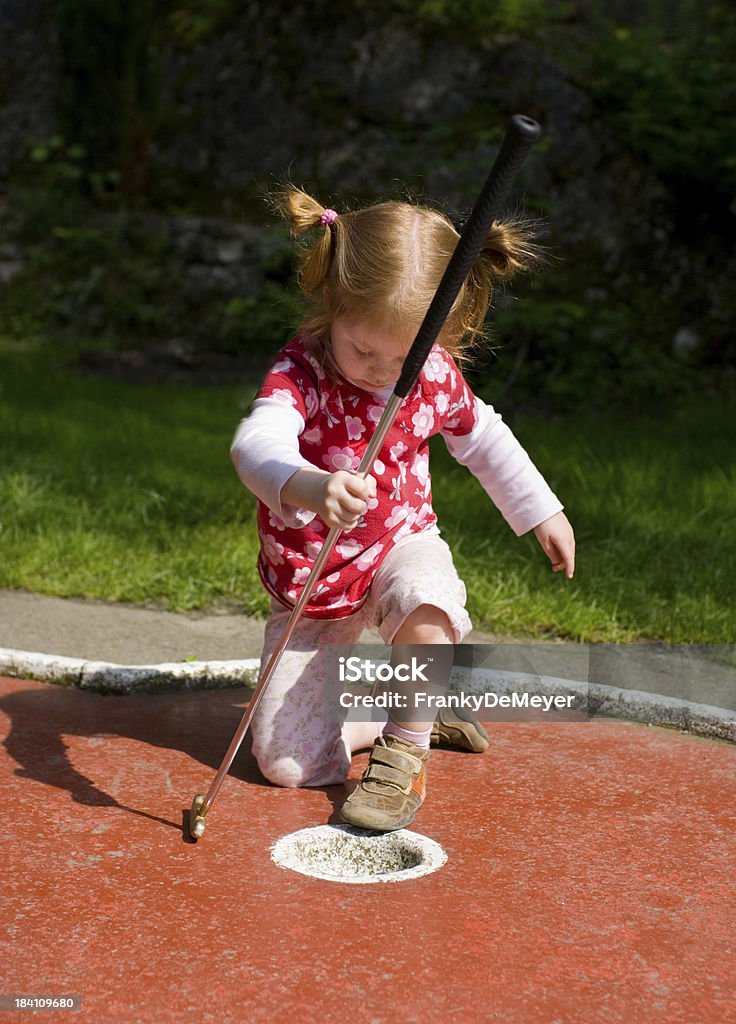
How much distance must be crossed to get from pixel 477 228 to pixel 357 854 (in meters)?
1.30

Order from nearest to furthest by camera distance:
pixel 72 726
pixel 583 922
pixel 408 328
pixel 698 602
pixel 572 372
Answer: pixel 583 922 < pixel 408 328 < pixel 72 726 < pixel 698 602 < pixel 572 372

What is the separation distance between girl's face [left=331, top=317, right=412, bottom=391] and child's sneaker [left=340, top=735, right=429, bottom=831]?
81 cm

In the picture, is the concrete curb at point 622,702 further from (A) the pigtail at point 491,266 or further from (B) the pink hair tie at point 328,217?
(B) the pink hair tie at point 328,217

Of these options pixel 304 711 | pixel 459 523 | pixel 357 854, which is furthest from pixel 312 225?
pixel 459 523

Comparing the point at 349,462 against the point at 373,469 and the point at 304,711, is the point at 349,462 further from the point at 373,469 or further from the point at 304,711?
the point at 304,711

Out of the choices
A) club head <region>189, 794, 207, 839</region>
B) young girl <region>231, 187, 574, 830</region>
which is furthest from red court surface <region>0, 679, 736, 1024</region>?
young girl <region>231, 187, 574, 830</region>

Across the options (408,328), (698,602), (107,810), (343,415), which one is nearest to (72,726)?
(107,810)

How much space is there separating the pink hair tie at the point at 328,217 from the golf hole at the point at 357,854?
1.32 m

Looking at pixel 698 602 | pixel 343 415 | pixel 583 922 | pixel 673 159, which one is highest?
pixel 673 159

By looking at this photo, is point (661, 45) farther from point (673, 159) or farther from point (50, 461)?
point (50, 461)

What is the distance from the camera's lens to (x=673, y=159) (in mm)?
9234

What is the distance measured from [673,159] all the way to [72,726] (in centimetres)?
733

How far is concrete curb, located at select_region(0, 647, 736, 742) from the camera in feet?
11.2

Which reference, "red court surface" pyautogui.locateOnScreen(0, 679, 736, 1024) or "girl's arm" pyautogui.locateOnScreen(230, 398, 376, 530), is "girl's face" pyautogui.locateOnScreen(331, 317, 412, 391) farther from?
"red court surface" pyautogui.locateOnScreen(0, 679, 736, 1024)
